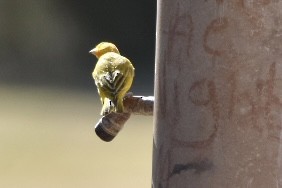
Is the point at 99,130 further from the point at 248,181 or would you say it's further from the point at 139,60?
the point at 139,60

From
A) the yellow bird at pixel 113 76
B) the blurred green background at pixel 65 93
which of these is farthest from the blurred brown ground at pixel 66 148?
the yellow bird at pixel 113 76

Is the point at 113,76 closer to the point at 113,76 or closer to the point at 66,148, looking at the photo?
the point at 113,76

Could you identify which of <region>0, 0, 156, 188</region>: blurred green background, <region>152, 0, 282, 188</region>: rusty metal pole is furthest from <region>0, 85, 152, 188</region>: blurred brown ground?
<region>152, 0, 282, 188</region>: rusty metal pole

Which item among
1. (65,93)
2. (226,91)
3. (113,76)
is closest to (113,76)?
(113,76)

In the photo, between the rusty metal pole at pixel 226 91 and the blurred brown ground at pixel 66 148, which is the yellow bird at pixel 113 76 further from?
the blurred brown ground at pixel 66 148

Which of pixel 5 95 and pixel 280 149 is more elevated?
pixel 280 149

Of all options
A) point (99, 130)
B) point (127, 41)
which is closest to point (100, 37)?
point (127, 41)
